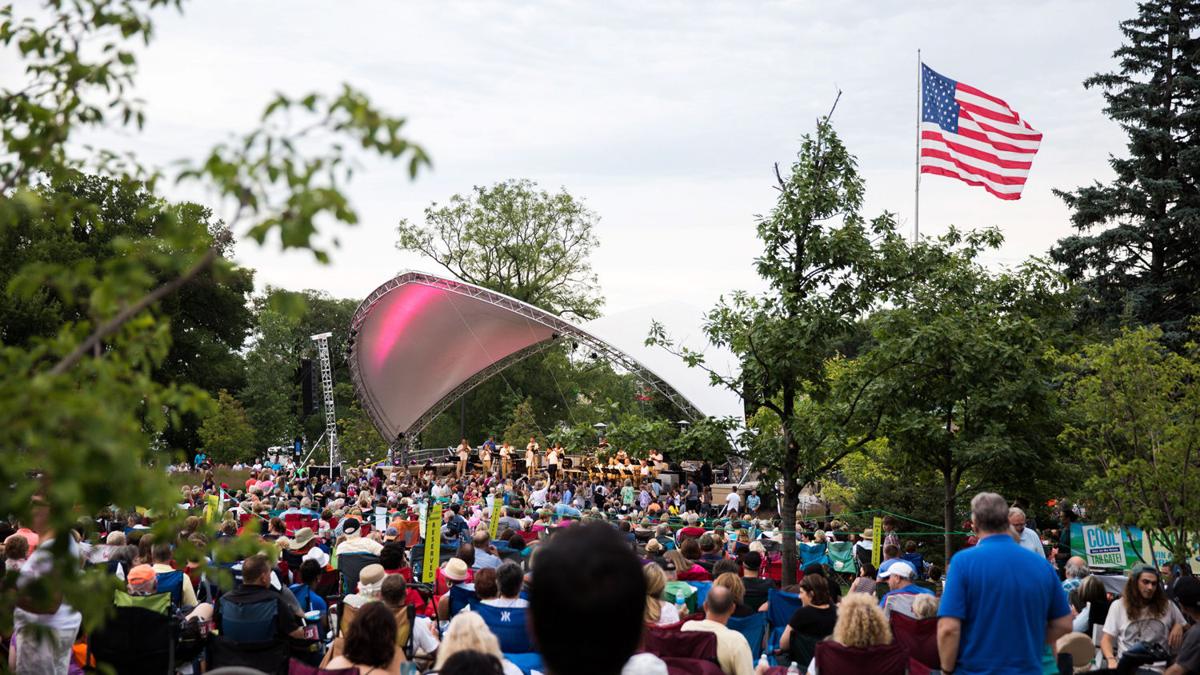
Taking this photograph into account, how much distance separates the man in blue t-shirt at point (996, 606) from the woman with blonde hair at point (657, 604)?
2666mm

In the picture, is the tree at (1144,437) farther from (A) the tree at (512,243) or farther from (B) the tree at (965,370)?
(A) the tree at (512,243)

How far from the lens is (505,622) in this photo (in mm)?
7230

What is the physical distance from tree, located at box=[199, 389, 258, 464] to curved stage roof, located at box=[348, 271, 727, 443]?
7643 millimetres

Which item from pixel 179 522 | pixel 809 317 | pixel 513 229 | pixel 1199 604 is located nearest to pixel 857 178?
pixel 809 317

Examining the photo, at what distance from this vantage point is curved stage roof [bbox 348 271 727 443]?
134ft

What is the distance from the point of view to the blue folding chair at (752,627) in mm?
8148

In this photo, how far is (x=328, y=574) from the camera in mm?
11227

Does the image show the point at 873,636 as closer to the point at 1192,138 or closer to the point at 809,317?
the point at 809,317

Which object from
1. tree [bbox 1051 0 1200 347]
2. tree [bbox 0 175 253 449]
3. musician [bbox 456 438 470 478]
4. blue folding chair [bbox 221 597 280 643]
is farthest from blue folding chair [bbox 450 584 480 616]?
musician [bbox 456 438 470 478]

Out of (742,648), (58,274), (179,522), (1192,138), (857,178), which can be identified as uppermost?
(1192,138)

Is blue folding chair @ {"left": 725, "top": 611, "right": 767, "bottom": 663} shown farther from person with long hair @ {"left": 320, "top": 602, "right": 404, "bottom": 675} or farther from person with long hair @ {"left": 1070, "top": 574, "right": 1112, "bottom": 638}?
person with long hair @ {"left": 320, "top": 602, "right": 404, "bottom": 675}

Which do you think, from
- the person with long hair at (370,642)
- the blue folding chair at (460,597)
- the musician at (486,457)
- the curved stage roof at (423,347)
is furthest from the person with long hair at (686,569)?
the musician at (486,457)

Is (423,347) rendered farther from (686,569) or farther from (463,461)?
(686,569)

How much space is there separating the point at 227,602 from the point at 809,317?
270 inches
